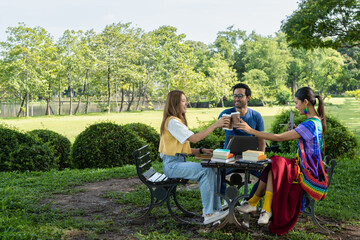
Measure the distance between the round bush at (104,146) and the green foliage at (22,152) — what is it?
706 mm

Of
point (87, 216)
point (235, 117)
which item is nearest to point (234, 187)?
point (235, 117)

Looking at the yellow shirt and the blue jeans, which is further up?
the yellow shirt

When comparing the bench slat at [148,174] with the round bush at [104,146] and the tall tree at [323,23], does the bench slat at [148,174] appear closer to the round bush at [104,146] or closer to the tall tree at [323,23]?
the round bush at [104,146]

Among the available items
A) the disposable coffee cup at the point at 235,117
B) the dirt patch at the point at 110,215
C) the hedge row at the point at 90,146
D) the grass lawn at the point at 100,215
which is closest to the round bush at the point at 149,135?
the hedge row at the point at 90,146

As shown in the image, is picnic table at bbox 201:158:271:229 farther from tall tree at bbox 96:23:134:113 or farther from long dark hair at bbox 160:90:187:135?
tall tree at bbox 96:23:134:113

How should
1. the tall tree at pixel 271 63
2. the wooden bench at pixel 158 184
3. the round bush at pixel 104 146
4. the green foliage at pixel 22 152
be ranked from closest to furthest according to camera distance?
the wooden bench at pixel 158 184 < the green foliage at pixel 22 152 < the round bush at pixel 104 146 < the tall tree at pixel 271 63

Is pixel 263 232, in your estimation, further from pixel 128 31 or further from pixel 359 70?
pixel 359 70

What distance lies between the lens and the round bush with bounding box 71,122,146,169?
843 centimetres

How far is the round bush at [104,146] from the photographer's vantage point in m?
8.43

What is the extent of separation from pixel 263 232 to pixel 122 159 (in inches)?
204

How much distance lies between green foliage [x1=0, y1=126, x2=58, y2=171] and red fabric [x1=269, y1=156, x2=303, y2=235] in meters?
5.72

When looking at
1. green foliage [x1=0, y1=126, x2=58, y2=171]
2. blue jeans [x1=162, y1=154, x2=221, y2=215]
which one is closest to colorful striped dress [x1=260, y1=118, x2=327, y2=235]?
blue jeans [x1=162, y1=154, x2=221, y2=215]

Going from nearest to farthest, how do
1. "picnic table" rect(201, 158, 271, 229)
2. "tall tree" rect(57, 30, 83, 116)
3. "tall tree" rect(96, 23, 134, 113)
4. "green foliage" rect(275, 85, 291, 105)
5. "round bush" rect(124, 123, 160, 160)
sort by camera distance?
"picnic table" rect(201, 158, 271, 229) < "round bush" rect(124, 123, 160, 160) < "tall tree" rect(57, 30, 83, 116) < "tall tree" rect(96, 23, 134, 113) < "green foliage" rect(275, 85, 291, 105)

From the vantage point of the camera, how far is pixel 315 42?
10859mm
